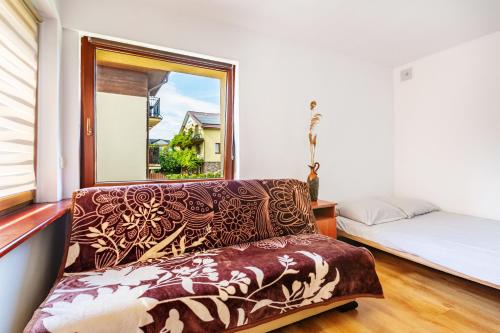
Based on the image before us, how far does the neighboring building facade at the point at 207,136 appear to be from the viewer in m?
2.44

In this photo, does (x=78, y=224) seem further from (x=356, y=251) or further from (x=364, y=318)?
(x=364, y=318)

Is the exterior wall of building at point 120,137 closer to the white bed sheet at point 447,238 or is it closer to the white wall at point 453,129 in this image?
the white bed sheet at point 447,238

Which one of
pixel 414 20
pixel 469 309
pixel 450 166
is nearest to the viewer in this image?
pixel 469 309

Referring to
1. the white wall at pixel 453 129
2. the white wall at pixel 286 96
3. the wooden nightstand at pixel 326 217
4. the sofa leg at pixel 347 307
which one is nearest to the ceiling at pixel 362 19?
the white wall at pixel 286 96

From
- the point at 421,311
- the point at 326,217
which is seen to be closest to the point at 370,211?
the point at 326,217

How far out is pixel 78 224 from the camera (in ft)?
4.77

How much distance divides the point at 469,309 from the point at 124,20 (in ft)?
11.1

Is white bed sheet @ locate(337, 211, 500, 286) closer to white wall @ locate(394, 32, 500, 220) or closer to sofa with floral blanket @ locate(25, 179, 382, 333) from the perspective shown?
white wall @ locate(394, 32, 500, 220)

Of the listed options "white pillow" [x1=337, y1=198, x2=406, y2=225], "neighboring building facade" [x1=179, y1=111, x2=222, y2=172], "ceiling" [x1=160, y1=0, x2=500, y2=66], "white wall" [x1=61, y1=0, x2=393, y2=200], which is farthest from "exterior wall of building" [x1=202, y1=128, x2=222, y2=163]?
"white pillow" [x1=337, y1=198, x2=406, y2=225]

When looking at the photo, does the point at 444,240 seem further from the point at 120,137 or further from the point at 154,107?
the point at 120,137

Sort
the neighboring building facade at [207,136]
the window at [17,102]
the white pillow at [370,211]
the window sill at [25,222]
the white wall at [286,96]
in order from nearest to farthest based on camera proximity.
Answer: the window sill at [25,222]
the window at [17,102]
the white wall at [286,96]
the neighboring building facade at [207,136]
the white pillow at [370,211]

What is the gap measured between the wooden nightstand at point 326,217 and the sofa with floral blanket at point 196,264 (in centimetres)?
43

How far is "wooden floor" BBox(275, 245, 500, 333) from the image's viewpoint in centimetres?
153

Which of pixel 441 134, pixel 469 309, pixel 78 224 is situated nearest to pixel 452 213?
pixel 441 134
